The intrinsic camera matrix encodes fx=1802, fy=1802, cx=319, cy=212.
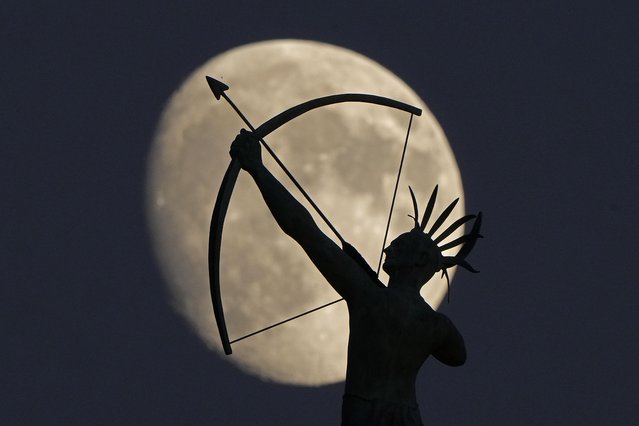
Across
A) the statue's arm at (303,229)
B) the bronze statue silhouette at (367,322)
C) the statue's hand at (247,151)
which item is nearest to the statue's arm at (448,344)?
the bronze statue silhouette at (367,322)

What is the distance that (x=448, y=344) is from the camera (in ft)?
47.9

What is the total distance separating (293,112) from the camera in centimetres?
1514

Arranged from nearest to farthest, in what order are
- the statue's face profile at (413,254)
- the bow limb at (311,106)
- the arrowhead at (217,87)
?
1. the statue's face profile at (413,254)
2. the bow limb at (311,106)
3. the arrowhead at (217,87)

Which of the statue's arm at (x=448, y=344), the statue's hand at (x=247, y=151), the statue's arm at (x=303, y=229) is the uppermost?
the statue's hand at (x=247, y=151)

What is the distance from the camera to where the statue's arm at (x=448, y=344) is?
47.5 feet

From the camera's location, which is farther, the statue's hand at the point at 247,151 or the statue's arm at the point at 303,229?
the statue's hand at the point at 247,151

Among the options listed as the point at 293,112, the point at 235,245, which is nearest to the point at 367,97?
the point at 293,112

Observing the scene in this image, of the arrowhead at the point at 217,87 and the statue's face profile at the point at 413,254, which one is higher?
the arrowhead at the point at 217,87

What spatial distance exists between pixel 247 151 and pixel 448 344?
2271 millimetres

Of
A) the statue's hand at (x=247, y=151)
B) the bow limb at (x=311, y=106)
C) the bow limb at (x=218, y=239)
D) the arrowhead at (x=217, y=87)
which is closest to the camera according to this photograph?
the statue's hand at (x=247, y=151)

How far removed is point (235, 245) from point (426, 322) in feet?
41.7

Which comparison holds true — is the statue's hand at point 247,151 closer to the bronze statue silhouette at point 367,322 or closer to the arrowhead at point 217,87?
the bronze statue silhouette at point 367,322

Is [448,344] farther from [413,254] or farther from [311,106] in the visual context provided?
[311,106]

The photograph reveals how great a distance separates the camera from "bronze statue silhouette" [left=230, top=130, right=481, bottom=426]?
1398 centimetres
